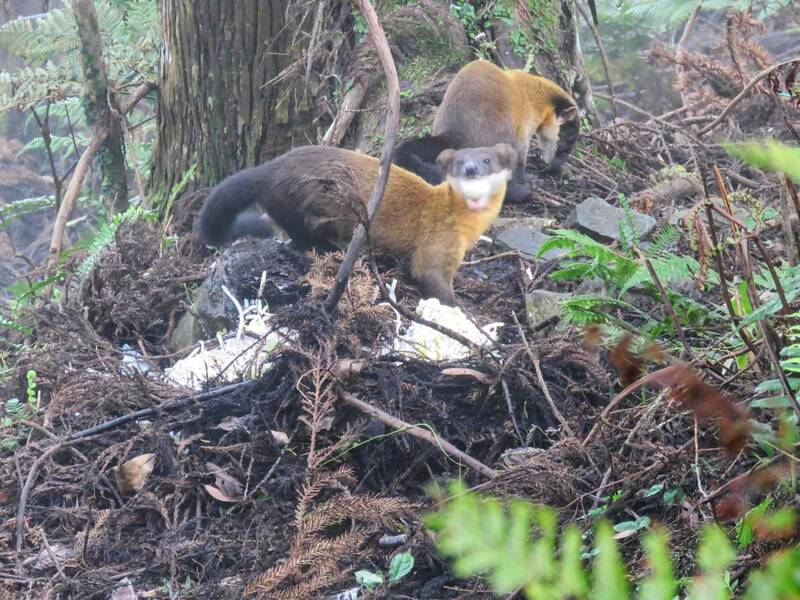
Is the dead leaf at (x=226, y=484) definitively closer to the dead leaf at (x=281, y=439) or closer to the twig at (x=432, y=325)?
the dead leaf at (x=281, y=439)

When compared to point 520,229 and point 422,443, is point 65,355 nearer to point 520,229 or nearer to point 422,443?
point 422,443

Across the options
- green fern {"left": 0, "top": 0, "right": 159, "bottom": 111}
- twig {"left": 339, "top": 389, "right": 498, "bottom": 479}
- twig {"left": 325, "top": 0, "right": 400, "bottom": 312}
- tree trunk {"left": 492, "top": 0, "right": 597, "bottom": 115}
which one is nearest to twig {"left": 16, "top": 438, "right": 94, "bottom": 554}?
twig {"left": 339, "top": 389, "right": 498, "bottom": 479}

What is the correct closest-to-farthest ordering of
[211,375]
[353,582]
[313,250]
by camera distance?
[353,582]
[211,375]
[313,250]

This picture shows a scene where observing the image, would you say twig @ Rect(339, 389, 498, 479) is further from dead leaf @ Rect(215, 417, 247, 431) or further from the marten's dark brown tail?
the marten's dark brown tail

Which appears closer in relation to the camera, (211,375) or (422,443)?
(422,443)

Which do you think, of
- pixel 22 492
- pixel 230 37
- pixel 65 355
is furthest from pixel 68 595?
pixel 230 37

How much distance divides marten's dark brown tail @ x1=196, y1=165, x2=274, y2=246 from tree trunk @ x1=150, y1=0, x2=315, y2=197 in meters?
0.90

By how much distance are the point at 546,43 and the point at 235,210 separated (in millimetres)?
3339

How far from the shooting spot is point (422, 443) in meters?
3.44

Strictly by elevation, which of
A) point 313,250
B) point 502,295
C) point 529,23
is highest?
point 529,23

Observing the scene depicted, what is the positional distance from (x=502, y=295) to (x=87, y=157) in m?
3.19

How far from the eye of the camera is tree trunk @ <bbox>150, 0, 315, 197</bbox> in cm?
597

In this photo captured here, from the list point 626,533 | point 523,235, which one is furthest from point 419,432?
point 523,235

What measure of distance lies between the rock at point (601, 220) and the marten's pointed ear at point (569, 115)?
1205mm
